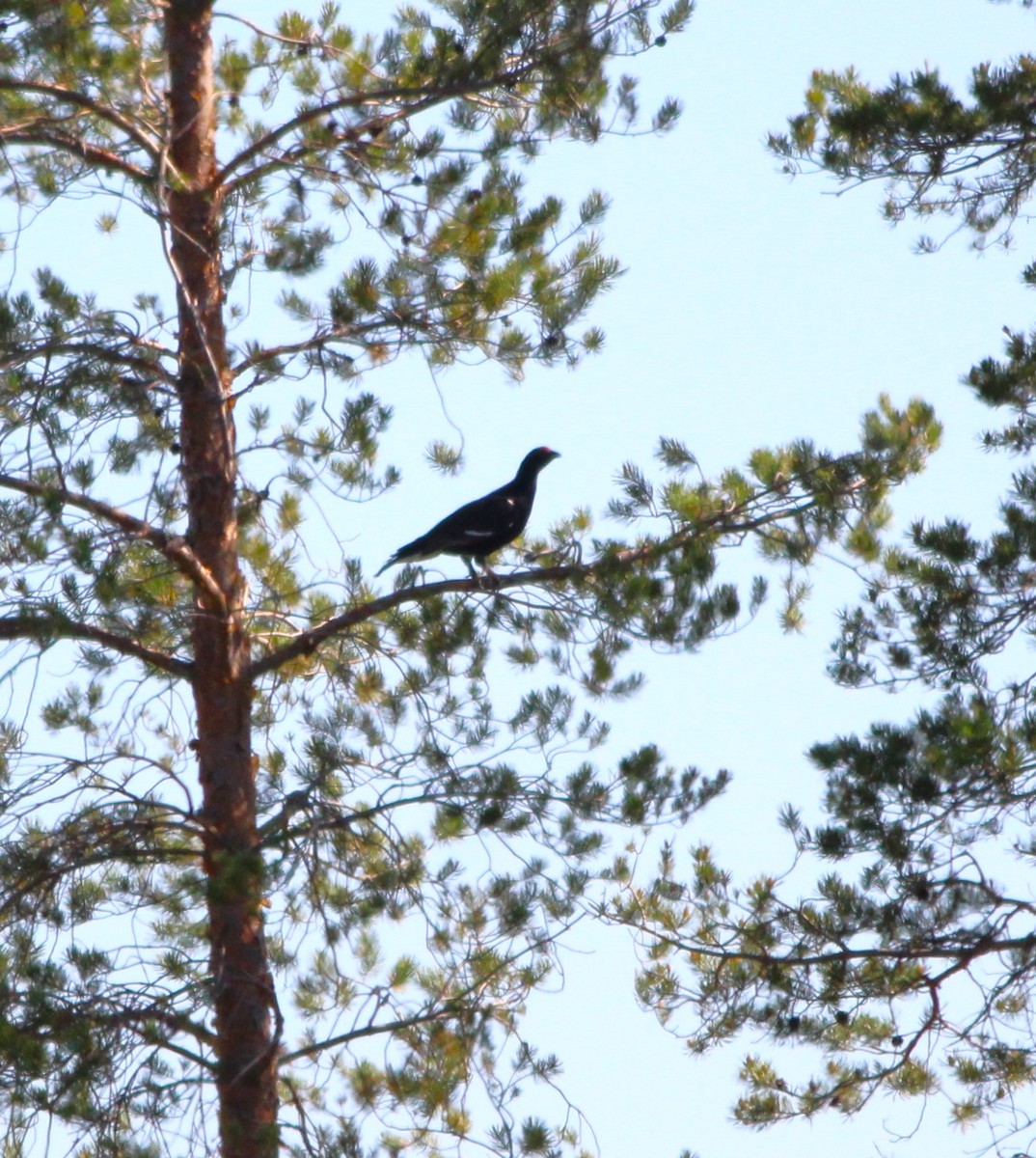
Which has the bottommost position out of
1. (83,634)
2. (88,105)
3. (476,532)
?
(83,634)

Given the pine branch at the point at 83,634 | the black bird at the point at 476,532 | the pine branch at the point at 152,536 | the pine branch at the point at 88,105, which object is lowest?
the pine branch at the point at 83,634

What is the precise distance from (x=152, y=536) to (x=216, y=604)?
536mm

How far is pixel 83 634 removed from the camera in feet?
20.3

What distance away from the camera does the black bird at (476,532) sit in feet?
25.7

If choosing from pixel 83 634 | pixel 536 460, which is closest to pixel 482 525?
pixel 536 460

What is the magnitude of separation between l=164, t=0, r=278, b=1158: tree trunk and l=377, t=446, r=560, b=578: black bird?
880 mm

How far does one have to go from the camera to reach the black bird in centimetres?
785

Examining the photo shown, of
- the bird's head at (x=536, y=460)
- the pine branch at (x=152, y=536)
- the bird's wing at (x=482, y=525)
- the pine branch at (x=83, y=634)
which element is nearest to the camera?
the pine branch at (x=83, y=634)

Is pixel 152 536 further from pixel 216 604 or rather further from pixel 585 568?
pixel 585 568

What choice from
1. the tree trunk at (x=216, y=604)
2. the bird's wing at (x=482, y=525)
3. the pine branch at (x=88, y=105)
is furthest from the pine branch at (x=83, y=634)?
the pine branch at (x=88, y=105)

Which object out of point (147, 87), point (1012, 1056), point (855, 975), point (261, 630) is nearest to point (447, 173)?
point (147, 87)

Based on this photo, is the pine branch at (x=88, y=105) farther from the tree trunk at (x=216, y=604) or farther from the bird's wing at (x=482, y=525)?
the bird's wing at (x=482, y=525)

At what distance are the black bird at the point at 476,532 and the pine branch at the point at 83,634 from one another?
110 centimetres

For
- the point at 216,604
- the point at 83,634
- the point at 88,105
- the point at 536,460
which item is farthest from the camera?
the point at 536,460
